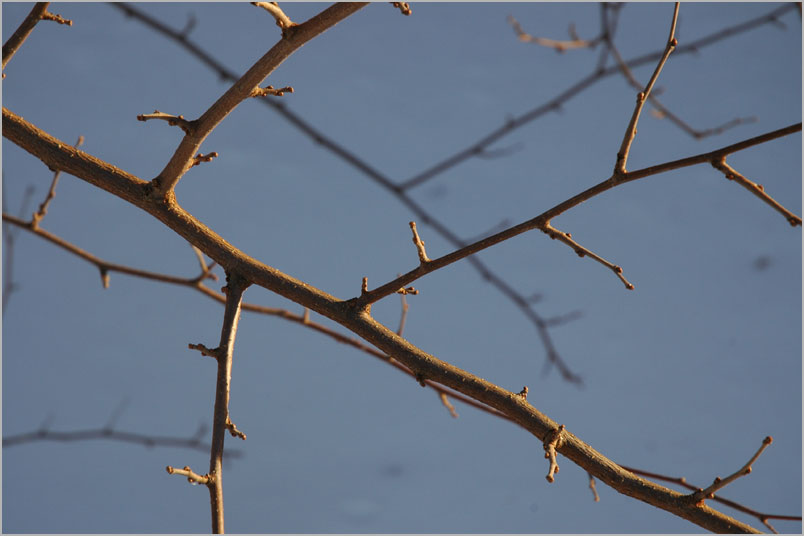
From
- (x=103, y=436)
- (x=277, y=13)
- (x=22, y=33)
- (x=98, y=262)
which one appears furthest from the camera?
(x=103, y=436)

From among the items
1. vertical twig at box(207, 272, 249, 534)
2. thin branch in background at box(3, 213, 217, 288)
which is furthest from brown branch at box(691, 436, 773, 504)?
thin branch in background at box(3, 213, 217, 288)

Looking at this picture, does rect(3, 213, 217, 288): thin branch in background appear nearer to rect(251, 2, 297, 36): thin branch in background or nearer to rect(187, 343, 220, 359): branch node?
rect(187, 343, 220, 359): branch node

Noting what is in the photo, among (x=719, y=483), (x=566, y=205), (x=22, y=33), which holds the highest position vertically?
(x=22, y=33)

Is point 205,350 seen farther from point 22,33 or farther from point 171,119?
point 22,33

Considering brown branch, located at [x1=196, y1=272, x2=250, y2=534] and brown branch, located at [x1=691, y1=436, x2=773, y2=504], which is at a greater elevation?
brown branch, located at [x1=196, y1=272, x2=250, y2=534]

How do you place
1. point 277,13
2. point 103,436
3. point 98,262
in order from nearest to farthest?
point 277,13
point 98,262
point 103,436

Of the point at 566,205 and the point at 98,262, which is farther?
the point at 98,262

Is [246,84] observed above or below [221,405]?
above

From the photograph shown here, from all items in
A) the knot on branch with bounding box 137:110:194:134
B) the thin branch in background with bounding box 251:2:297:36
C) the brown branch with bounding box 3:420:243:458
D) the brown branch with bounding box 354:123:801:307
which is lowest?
the brown branch with bounding box 354:123:801:307

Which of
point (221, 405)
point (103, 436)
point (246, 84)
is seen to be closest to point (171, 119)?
point (246, 84)

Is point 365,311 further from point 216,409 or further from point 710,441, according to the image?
point 710,441

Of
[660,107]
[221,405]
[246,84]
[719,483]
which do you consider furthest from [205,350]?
[660,107]

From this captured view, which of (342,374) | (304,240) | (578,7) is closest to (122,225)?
(304,240)

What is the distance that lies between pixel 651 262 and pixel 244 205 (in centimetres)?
72
